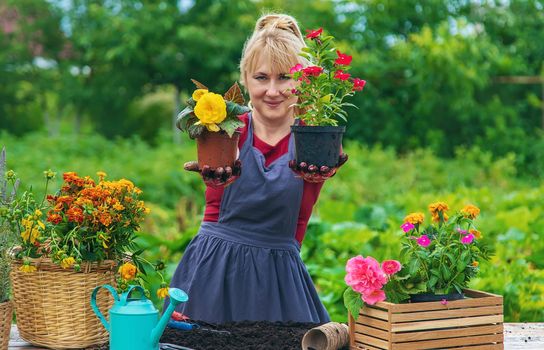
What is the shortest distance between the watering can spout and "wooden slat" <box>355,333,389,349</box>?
0.49m

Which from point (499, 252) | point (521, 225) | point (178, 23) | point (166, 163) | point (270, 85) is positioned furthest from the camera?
point (178, 23)

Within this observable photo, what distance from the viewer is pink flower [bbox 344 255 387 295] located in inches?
82.7

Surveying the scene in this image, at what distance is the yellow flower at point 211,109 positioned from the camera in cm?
217

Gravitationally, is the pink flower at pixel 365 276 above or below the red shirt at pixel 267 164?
below

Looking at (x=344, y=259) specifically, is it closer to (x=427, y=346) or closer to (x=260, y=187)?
(x=260, y=187)

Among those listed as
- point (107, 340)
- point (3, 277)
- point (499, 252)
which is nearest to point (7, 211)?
point (3, 277)

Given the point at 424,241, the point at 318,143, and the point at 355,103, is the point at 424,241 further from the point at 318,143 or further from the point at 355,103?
the point at 355,103

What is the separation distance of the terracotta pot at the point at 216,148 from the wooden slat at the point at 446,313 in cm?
65

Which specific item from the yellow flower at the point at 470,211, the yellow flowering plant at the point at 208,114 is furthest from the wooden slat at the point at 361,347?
the yellow flowering plant at the point at 208,114

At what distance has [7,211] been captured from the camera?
2.16 metres

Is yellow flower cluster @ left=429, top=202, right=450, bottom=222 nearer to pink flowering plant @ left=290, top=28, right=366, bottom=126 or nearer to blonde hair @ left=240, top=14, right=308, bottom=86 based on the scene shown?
pink flowering plant @ left=290, top=28, right=366, bottom=126

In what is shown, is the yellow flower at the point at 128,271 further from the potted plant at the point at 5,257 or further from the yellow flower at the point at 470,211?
the yellow flower at the point at 470,211

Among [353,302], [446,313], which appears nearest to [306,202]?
[353,302]

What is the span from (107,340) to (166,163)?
637 cm
